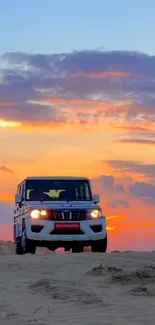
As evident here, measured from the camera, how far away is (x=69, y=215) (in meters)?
17.3

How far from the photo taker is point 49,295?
9.17m

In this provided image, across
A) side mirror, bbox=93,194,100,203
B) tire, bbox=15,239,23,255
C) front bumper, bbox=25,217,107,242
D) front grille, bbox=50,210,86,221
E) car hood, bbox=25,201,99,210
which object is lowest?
tire, bbox=15,239,23,255

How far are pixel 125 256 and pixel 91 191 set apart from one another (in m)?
3.39

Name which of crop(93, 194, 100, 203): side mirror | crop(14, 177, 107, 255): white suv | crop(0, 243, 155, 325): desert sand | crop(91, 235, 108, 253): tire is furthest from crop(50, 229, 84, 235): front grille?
crop(0, 243, 155, 325): desert sand

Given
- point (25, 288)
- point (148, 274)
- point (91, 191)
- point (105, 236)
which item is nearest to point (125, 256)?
point (105, 236)

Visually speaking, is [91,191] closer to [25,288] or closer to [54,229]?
[54,229]

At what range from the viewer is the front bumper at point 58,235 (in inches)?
672

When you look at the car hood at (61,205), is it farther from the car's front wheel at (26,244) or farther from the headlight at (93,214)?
the car's front wheel at (26,244)

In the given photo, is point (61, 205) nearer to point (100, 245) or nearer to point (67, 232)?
point (67, 232)

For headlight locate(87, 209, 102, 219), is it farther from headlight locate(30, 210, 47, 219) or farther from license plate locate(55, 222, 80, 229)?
headlight locate(30, 210, 47, 219)

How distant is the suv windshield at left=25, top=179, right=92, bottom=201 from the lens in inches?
714

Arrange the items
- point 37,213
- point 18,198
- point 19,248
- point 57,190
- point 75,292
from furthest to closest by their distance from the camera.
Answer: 1. point 19,248
2. point 57,190
3. point 18,198
4. point 37,213
5. point 75,292

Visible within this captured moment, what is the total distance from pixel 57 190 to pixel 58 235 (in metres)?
1.64

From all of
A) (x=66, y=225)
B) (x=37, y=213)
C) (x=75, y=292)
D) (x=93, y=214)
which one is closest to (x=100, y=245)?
(x=93, y=214)
